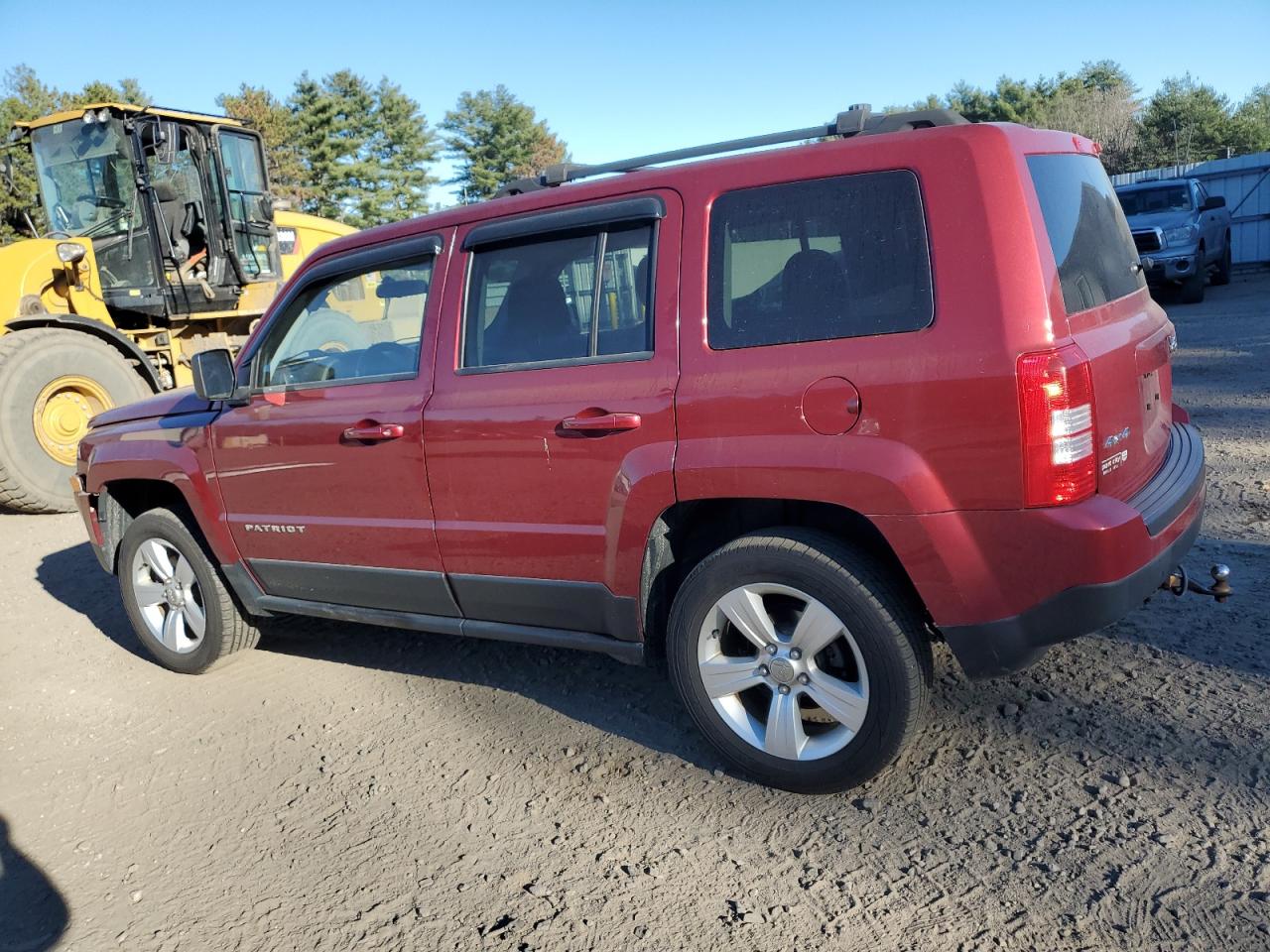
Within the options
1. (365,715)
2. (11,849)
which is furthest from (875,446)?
(11,849)

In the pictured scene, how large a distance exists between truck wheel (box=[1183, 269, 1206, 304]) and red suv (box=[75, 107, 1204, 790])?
1343cm

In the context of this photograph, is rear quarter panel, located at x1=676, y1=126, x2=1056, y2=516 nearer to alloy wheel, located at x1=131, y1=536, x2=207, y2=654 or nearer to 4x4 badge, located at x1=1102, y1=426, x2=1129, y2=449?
4x4 badge, located at x1=1102, y1=426, x2=1129, y2=449

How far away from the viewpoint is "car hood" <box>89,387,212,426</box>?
4.52 metres

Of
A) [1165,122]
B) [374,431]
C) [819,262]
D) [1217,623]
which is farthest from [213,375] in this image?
[1165,122]

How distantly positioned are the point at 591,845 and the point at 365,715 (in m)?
1.52

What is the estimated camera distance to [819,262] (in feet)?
9.42

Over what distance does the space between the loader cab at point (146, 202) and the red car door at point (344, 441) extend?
19.7 ft

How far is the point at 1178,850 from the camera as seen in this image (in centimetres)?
257

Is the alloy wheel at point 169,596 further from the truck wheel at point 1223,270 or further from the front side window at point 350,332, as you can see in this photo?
the truck wheel at point 1223,270

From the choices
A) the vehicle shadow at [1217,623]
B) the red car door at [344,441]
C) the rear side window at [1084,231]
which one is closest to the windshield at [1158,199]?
the vehicle shadow at [1217,623]

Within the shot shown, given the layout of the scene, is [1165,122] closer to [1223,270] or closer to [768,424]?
[1223,270]

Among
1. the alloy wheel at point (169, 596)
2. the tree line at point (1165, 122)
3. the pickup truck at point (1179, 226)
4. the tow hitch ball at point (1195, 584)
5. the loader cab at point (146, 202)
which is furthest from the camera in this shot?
the tree line at point (1165, 122)

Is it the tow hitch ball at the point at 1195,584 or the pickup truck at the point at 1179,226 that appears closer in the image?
the tow hitch ball at the point at 1195,584

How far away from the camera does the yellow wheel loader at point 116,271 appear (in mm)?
8219
